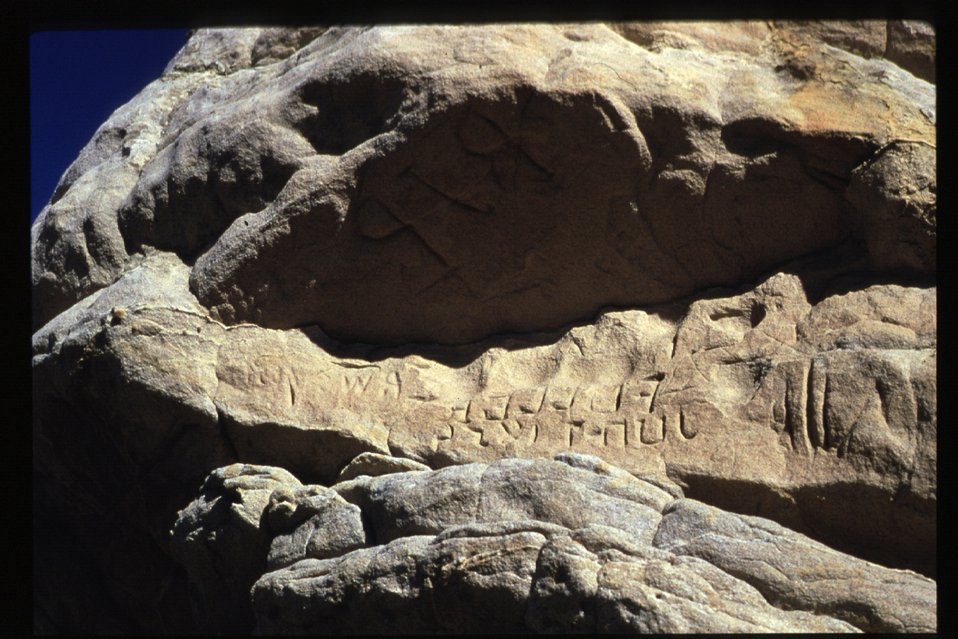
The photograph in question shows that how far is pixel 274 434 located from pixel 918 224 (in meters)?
3.08

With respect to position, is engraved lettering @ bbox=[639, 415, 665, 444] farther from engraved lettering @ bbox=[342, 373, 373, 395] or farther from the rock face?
engraved lettering @ bbox=[342, 373, 373, 395]

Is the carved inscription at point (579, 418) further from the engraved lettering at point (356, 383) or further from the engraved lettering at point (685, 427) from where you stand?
the engraved lettering at point (356, 383)

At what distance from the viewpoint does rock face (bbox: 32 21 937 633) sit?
545cm

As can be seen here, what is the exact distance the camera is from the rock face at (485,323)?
5453 millimetres

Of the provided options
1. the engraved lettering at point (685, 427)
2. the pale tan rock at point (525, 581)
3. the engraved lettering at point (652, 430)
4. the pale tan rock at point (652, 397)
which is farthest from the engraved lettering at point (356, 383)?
the engraved lettering at point (685, 427)

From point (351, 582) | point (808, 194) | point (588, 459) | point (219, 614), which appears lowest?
point (219, 614)

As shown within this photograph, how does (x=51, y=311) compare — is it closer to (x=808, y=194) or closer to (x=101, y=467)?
(x=101, y=467)

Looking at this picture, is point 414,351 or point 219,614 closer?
point 219,614

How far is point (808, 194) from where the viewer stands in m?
6.22

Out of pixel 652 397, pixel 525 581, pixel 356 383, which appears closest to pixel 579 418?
pixel 652 397

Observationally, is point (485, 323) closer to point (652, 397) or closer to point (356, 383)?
point (356, 383)

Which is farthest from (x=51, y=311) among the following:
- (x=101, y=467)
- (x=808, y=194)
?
(x=808, y=194)

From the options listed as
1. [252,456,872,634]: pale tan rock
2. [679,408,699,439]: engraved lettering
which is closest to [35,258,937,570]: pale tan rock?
[679,408,699,439]: engraved lettering

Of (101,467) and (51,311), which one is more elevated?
(51,311)
